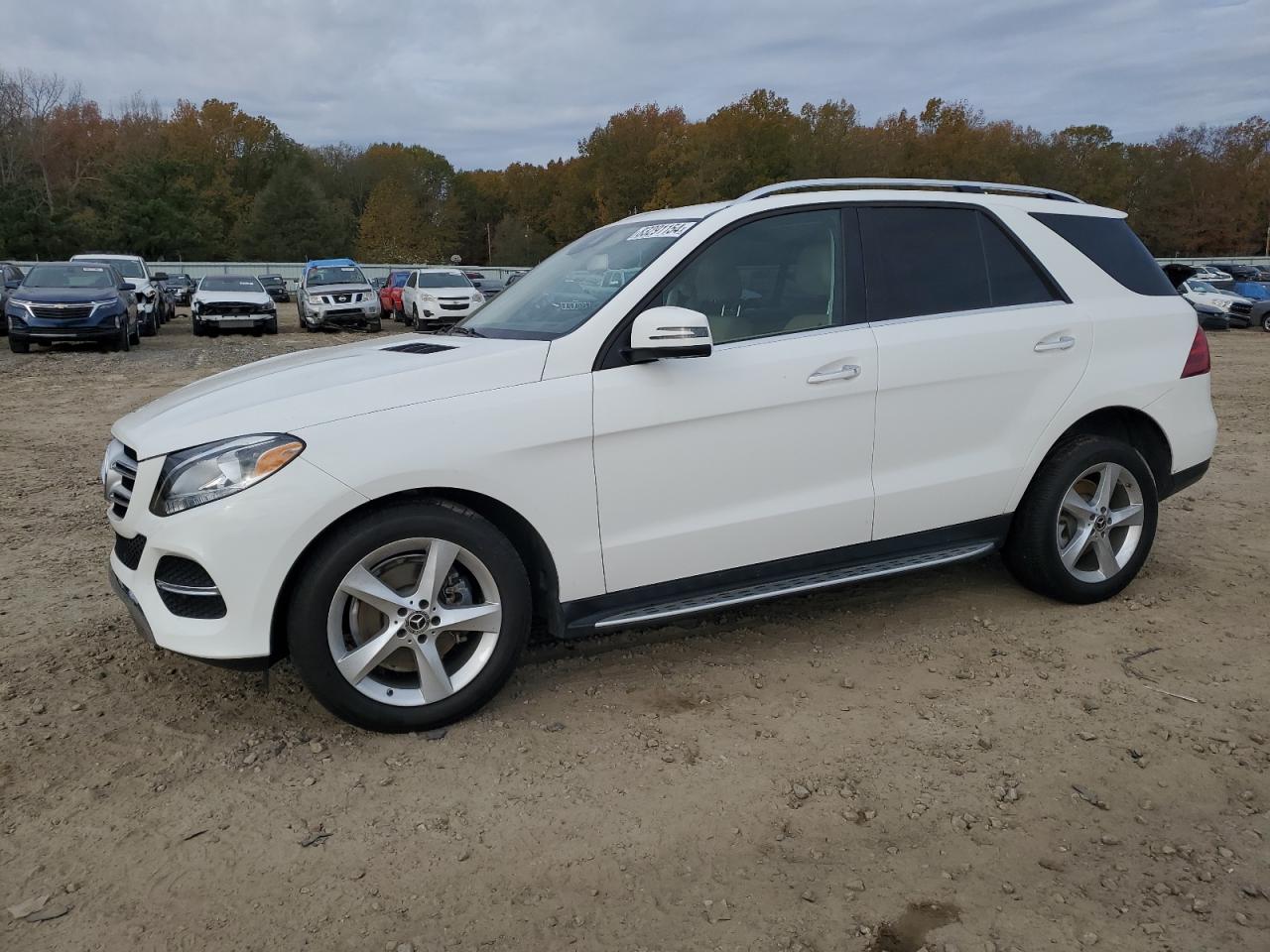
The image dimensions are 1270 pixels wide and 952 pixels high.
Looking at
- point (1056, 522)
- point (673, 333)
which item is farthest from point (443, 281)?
point (673, 333)

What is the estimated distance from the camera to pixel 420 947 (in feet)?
7.82

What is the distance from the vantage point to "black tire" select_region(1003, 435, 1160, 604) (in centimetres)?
430

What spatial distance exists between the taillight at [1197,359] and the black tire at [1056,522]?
19.4 inches

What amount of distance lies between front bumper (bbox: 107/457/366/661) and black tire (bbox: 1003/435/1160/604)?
2880 millimetres

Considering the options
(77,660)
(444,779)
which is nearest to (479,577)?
(444,779)

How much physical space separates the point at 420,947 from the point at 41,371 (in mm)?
15134

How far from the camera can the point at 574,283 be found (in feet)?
13.4

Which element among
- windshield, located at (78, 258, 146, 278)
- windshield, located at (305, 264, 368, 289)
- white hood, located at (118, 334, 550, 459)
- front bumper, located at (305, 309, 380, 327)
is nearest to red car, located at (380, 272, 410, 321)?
windshield, located at (305, 264, 368, 289)

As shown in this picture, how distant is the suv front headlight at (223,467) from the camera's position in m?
3.07

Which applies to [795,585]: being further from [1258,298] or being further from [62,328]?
[1258,298]

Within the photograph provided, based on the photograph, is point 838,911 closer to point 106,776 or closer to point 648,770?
point 648,770

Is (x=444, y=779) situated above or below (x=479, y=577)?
below

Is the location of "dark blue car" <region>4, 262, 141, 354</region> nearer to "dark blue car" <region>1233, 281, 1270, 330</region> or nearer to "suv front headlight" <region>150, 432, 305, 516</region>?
"suv front headlight" <region>150, 432, 305, 516</region>

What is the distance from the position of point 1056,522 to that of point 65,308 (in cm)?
1710
